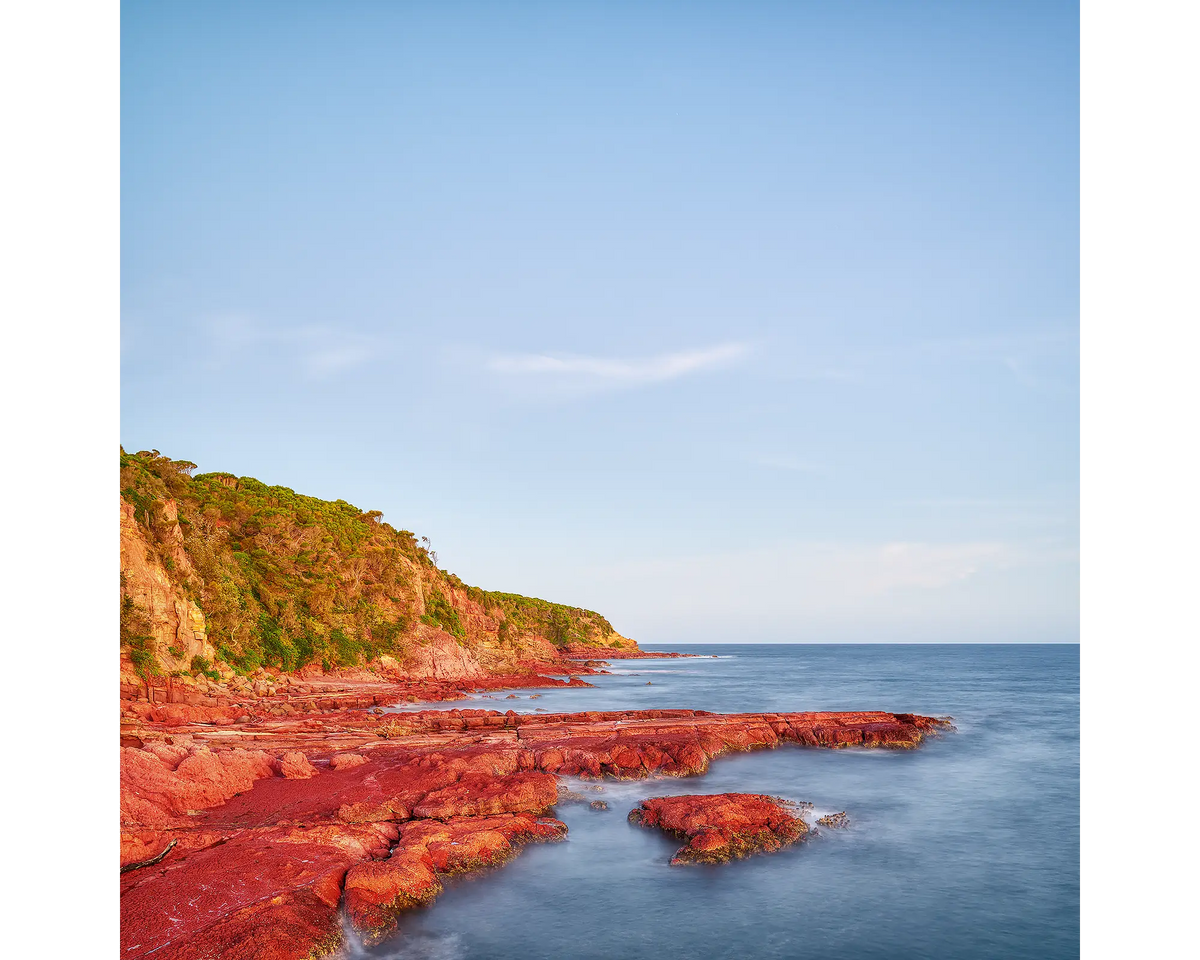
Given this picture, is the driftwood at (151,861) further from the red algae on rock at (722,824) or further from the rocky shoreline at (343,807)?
the red algae on rock at (722,824)

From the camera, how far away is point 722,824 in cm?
1548

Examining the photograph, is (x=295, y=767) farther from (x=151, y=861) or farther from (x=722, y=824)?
(x=722, y=824)

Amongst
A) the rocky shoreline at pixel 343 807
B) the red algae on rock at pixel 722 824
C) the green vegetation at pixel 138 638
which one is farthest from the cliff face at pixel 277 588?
Answer: the red algae on rock at pixel 722 824

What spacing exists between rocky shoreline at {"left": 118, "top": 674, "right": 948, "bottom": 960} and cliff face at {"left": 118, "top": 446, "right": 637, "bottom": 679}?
14.8 feet

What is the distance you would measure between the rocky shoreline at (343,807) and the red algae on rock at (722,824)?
0.17ft

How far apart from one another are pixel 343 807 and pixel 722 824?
8.54 m

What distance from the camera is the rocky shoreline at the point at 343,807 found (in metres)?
10.0

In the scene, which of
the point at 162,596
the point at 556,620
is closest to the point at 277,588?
the point at 162,596

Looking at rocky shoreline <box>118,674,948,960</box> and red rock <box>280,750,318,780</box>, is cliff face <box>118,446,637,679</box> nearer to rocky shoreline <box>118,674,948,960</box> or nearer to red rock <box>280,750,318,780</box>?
rocky shoreline <box>118,674,948,960</box>
